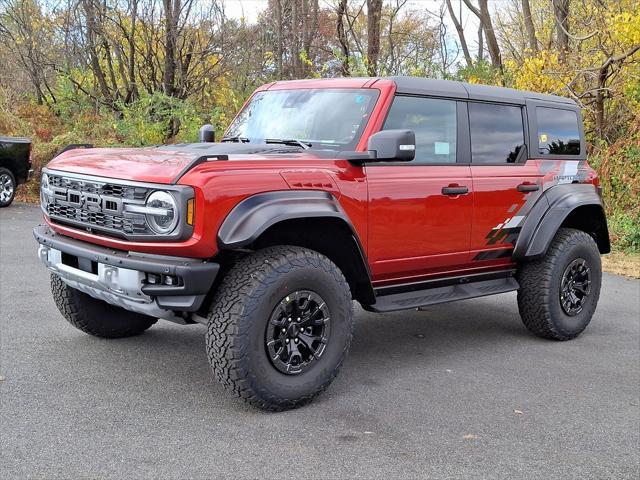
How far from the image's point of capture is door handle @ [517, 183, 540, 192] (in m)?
5.35

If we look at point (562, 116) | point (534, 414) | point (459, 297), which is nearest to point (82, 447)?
point (534, 414)

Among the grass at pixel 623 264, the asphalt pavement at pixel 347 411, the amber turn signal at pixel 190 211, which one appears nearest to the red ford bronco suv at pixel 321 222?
the amber turn signal at pixel 190 211

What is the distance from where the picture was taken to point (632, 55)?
1253 centimetres

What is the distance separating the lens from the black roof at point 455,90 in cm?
483

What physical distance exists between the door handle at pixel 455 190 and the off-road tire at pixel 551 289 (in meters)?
1.06

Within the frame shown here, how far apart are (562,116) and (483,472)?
147 inches

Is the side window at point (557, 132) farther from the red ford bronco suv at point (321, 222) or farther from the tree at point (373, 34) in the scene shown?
the tree at point (373, 34)

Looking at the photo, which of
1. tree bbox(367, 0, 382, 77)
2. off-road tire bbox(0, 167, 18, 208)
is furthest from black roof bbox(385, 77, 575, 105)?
tree bbox(367, 0, 382, 77)

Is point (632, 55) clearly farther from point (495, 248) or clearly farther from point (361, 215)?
point (361, 215)

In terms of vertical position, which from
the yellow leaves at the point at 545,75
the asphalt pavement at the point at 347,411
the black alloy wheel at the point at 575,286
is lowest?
the asphalt pavement at the point at 347,411

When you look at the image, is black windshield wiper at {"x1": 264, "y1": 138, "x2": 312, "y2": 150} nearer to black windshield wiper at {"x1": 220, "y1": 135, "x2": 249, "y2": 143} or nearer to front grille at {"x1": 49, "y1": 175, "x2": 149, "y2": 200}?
black windshield wiper at {"x1": 220, "y1": 135, "x2": 249, "y2": 143}

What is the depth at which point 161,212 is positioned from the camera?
3.65 meters

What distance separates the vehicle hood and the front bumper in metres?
0.42

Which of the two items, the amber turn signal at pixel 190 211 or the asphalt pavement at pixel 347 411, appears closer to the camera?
the asphalt pavement at pixel 347 411
